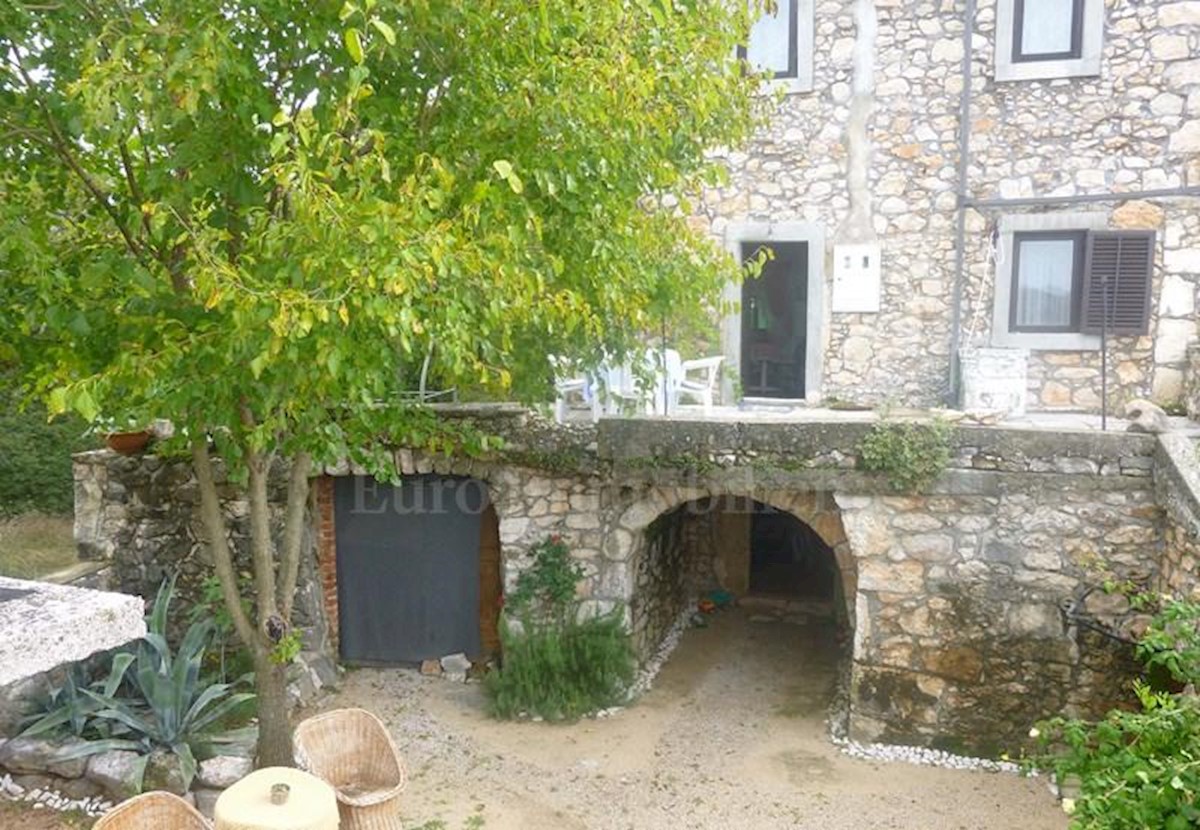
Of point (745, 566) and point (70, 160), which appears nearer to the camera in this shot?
point (70, 160)

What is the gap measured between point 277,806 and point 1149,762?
119 inches

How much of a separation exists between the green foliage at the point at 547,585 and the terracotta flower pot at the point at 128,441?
3.14 metres

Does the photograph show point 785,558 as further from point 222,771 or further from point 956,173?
point 222,771

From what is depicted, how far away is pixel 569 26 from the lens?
172 inches

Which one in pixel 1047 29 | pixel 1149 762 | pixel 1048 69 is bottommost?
pixel 1149 762

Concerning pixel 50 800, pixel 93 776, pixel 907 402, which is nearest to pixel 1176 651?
pixel 907 402

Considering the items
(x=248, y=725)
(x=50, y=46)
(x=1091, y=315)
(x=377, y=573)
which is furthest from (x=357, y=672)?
(x=1091, y=315)

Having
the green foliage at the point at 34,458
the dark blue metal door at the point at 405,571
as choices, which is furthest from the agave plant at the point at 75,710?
the green foliage at the point at 34,458

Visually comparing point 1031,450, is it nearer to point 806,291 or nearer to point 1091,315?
point 1091,315

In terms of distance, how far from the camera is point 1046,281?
8.32 meters

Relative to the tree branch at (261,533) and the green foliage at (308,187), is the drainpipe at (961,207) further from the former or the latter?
the tree branch at (261,533)

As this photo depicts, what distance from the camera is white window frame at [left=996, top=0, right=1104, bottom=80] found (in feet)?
25.5

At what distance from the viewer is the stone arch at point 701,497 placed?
652 centimetres

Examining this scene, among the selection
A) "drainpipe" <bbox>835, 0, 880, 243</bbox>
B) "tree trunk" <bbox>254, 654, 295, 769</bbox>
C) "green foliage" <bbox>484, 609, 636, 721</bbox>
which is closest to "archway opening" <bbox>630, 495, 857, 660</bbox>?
"green foliage" <bbox>484, 609, 636, 721</bbox>
